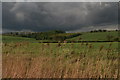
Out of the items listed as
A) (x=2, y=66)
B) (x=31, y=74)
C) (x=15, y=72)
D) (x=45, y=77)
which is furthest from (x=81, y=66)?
(x=2, y=66)

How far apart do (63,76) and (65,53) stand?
1777 mm

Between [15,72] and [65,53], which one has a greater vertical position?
[65,53]

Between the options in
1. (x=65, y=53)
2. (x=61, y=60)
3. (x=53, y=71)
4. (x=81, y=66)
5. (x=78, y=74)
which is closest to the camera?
(x=78, y=74)

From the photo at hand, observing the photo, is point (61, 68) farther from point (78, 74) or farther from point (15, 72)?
point (15, 72)

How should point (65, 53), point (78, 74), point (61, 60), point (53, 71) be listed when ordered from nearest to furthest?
1. point (78, 74)
2. point (53, 71)
3. point (61, 60)
4. point (65, 53)

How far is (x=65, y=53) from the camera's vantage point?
20.1 feet

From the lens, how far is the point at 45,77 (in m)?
4.38

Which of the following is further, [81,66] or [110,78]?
[81,66]

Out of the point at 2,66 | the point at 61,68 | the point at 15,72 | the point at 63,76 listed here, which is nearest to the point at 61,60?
the point at 61,68

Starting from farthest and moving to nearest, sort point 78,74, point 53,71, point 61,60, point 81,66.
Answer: point 61,60 → point 81,66 → point 53,71 → point 78,74

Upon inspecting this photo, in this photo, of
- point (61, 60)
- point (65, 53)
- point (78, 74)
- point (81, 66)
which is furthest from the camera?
point (65, 53)

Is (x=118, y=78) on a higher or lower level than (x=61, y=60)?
lower

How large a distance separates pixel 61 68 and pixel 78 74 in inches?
24.5

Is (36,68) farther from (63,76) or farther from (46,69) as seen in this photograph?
(63,76)
